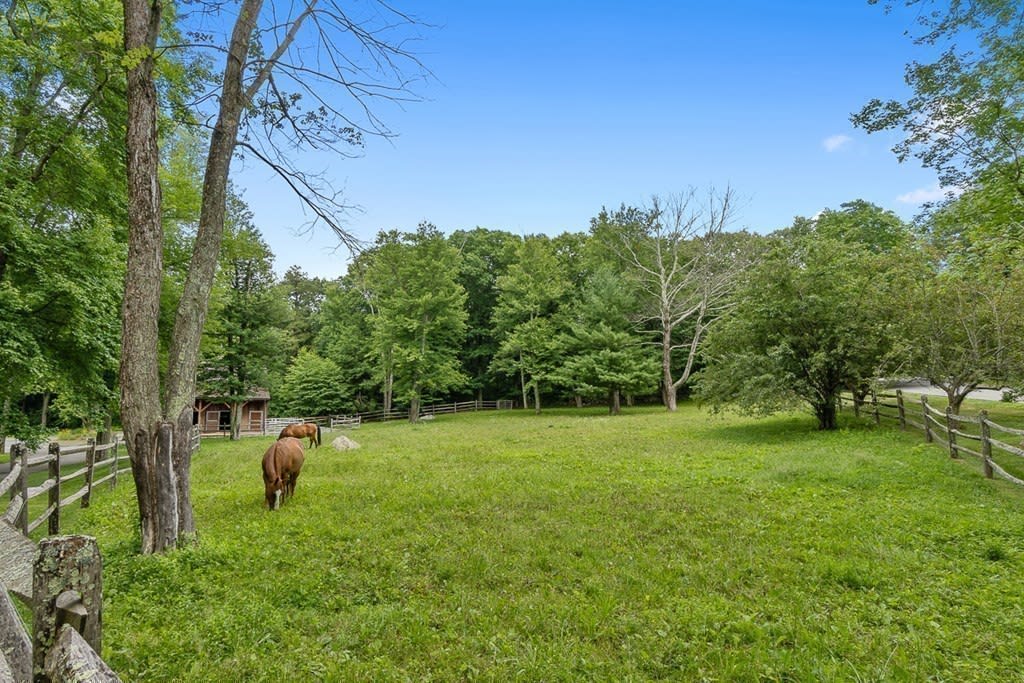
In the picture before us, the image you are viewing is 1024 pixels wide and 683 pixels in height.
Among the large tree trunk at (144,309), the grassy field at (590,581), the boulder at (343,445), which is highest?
the large tree trunk at (144,309)

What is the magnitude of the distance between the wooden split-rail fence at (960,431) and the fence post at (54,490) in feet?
46.1

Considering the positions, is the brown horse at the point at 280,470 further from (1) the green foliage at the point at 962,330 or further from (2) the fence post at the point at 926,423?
(1) the green foliage at the point at 962,330

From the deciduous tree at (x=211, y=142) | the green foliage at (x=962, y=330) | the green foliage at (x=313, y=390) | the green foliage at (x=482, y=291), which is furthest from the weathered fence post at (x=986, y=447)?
the green foliage at (x=313, y=390)

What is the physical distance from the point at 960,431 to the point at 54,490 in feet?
55.5

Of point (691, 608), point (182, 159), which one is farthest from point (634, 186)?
point (691, 608)

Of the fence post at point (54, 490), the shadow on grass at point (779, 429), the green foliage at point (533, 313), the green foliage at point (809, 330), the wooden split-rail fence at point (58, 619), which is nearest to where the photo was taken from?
the wooden split-rail fence at point (58, 619)

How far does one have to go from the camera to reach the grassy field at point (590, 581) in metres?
3.55

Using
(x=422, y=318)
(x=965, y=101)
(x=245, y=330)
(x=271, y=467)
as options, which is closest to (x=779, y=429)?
(x=965, y=101)

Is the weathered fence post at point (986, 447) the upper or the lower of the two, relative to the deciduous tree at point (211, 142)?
lower

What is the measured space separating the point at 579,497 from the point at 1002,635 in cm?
525

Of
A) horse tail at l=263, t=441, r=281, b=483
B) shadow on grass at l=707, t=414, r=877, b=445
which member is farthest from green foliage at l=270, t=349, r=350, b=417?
horse tail at l=263, t=441, r=281, b=483

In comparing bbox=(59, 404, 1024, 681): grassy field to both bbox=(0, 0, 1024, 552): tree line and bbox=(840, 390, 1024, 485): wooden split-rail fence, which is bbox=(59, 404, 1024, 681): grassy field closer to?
bbox=(840, 390, 1024, 485): wooden split-rail fence

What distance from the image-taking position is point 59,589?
6.08 ft

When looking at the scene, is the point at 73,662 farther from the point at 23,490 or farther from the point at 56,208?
the point at 56,208
